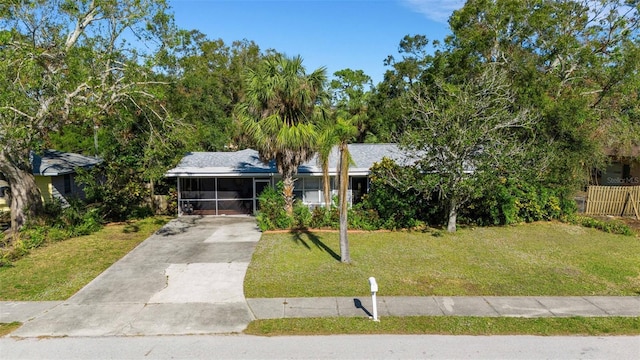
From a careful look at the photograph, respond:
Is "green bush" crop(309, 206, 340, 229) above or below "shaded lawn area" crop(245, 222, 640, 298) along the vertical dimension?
above

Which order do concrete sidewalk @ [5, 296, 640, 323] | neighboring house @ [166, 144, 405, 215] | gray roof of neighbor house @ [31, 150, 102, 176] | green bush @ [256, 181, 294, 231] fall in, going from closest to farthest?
concrete sidewalk @ [5, 296, 640, 323]
green bush @ [256, 181, 294, 231]
gray roof of neighbor house @ [31, 150, 102, 176]
neighboring house @ [166, 144, 405, 215]

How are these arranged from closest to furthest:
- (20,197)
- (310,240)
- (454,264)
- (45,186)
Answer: (454,264)
(310,240)
(20,197)
(45,186)

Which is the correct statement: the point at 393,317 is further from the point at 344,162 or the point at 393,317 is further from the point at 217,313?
the point at 344,162

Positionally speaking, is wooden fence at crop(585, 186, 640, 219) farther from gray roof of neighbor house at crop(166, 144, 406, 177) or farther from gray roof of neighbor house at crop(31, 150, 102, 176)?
gray roof of neighbor house at crop(31, 150, 102, 176)

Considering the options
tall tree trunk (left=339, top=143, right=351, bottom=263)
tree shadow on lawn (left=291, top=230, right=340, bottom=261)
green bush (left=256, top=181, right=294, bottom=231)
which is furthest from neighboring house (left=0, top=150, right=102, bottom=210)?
tall tree trunk (left=339, top=143, right=351, bottom=263)

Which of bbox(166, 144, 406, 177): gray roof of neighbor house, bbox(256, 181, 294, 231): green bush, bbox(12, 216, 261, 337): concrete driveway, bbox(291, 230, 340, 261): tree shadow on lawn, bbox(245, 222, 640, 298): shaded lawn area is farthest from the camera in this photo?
bbox(166, 144, 406, 177): gray roof of neighbor house

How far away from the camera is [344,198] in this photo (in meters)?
11.8

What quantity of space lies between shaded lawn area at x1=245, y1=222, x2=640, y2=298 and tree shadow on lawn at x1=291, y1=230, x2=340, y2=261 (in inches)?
1.4

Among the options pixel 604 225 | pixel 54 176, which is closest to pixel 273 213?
pixel 54 176

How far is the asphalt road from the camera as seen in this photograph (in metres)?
6.86

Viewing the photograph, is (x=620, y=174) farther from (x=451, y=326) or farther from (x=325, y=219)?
(x=451, y=326)

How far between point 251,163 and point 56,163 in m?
9.92

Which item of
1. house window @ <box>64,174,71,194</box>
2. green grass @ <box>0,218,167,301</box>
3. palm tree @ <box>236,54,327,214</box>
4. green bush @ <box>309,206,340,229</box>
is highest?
palm tree @ <box>236,54,327,214</box>

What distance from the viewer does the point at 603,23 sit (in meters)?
19.0
